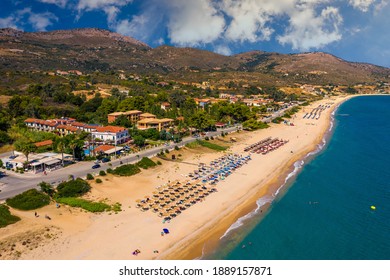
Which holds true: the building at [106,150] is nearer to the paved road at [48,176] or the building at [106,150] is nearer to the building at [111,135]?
the paved road at [48,176]

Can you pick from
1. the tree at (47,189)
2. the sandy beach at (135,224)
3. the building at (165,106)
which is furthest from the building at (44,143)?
the building at (165,106)

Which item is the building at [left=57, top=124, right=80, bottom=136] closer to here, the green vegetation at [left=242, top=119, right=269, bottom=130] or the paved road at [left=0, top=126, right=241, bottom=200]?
the paved road at [left=0, top=126, right=241, bottom=200]

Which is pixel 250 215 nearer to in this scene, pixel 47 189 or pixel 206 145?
pixel 47 189

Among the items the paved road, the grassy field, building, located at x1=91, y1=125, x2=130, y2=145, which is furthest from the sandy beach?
building, located at x1=91, y1=125, x2=130, y2=145

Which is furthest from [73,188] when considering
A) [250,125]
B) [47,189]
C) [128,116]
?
[250,125]

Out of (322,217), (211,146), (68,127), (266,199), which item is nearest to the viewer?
(322,217)

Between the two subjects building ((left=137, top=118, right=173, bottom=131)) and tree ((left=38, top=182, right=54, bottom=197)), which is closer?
tree ((left=38, top=182, right=54, bottom=197))
